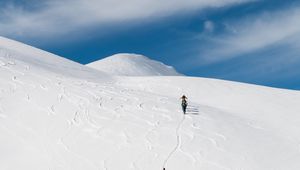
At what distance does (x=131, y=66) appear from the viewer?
115 metres

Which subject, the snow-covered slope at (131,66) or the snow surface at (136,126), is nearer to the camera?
the snow surface at (136,126)

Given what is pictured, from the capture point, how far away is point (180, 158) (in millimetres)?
23250

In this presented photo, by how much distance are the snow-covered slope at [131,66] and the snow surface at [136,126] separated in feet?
217

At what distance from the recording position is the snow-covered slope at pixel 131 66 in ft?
353

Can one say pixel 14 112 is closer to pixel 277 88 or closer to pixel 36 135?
pixel 36 135

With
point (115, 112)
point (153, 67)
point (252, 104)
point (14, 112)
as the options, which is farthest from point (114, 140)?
point (153, 67)

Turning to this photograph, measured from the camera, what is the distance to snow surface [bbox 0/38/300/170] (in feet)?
76.4

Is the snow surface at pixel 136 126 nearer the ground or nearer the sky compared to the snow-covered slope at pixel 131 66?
nearer the ground

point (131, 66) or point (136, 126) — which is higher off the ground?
point (131, 66)

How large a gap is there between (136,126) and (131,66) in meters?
87.8

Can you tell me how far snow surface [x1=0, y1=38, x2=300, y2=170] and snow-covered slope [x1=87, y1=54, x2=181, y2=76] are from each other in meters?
66.1

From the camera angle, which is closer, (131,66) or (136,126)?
(136,126)

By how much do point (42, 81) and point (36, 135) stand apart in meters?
9.15

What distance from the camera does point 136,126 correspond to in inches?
1067
